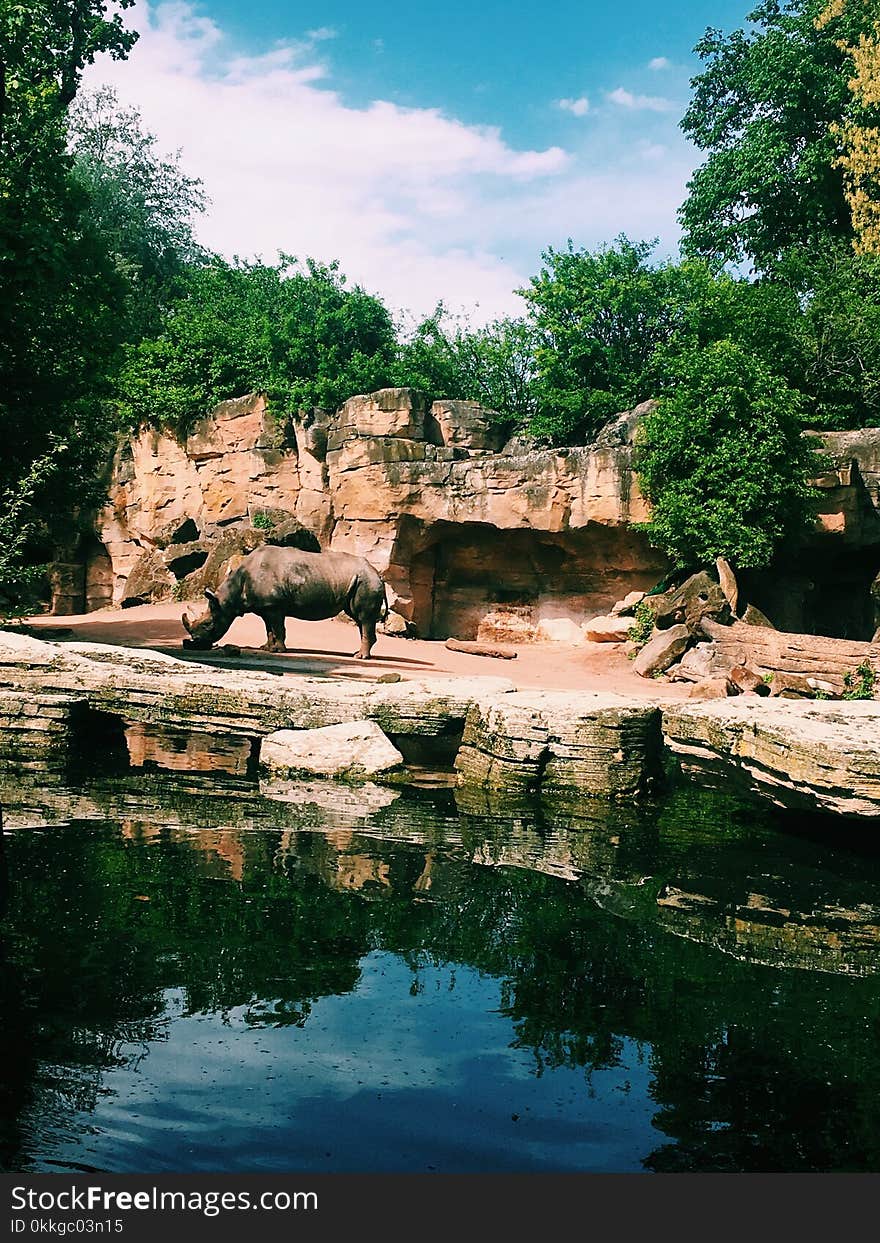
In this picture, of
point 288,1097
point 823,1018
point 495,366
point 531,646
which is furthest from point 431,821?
point 495,366

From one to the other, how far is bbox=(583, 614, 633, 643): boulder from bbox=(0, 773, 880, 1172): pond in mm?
12496

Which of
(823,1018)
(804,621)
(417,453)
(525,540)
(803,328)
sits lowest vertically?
(823,1018)

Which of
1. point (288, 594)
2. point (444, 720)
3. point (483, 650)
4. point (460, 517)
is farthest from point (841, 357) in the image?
point (444, 720)

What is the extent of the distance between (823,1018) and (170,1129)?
2.50 metres

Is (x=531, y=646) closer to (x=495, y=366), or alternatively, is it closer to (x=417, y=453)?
(x=417, y=453)

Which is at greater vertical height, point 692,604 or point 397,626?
point 692,604

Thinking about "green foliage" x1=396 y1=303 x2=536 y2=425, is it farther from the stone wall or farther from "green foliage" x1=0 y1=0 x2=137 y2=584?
"green foliage" x1=0 y1=0 x2=137 y2=584

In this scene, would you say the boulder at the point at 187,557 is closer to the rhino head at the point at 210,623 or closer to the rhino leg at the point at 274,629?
the rhino leg at the point at 274,629

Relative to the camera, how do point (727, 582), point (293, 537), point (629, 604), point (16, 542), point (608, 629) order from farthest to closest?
point (629, 604)
point (293, 537)
point (608, 629)
point (727, 582)
point (16, 542)

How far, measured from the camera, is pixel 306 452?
2248 cm

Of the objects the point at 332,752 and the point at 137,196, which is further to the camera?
the point at 137,196

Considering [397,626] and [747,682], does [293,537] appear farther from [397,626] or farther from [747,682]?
[747,682]

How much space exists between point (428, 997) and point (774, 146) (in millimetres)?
27469

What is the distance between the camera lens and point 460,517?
2069 centimetres
